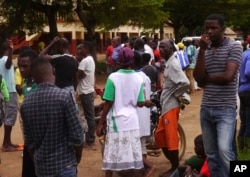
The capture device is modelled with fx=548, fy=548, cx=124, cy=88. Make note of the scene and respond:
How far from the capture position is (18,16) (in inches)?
978

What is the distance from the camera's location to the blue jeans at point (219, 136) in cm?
506

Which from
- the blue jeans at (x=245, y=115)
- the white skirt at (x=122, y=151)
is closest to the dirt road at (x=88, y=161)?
the blue jeans at (x=245, y=115)

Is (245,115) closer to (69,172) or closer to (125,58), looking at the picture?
(125,58)

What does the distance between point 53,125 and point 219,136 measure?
167 cm

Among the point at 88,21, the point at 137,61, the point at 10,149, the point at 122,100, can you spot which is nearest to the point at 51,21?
the point at 88,21

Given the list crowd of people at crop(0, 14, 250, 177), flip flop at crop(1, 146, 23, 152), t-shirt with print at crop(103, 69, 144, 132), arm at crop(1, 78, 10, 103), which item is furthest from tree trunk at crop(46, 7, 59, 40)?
t-shirt with print at crop(103, 69, 144, 132)

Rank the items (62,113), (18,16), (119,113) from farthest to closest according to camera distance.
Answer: (18,16) < (119,113) < (62,113)

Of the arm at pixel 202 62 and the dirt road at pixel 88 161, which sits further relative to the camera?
the dirt road at pixel 88 161

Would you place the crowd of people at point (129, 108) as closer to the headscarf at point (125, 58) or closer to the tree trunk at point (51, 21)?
the headscarf at point (125, 58)

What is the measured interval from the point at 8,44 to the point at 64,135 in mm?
4412

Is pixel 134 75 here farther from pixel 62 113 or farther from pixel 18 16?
pixel 18 16

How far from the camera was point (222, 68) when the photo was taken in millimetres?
5070

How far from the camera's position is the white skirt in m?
5.92

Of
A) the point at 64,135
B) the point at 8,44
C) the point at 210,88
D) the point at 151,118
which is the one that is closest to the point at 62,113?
the point at 64,135
